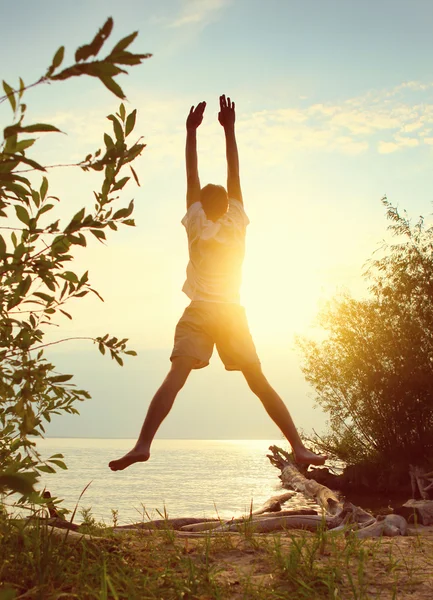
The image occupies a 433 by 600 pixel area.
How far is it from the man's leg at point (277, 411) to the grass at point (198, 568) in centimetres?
103

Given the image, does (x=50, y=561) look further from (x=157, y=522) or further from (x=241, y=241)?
(x=241, y=241)

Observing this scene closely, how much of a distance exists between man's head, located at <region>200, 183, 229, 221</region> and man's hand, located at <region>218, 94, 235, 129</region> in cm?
62

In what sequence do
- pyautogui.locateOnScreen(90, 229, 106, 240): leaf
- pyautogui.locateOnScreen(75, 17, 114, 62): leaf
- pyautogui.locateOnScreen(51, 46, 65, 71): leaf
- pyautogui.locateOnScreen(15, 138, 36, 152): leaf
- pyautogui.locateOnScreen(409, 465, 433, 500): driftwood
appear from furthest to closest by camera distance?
pyautogui.locateOnScreen(409, 465, 433, 500): driftwood < pyautogui.locateOnScreen(90, 229, 106, 240): leaf < pyautogui.locateOnScreen(15, 138, 36, 152): leaf < pyautogui.locateOnScreen(51, 46, 65, 71): leaf < pyautogui.locateOnScreen(75, 17, 114, 62): leaf

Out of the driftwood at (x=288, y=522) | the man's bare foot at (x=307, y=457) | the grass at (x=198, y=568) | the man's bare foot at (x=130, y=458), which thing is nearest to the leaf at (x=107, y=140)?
the grass at (x=198, y=568)

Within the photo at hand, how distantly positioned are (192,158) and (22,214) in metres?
2.43

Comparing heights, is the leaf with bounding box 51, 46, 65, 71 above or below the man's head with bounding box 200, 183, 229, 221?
below

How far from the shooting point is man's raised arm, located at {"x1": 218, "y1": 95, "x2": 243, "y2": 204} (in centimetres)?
514

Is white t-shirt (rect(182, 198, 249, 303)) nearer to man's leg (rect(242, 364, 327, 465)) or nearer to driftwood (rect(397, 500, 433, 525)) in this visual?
man's leg (rect(242, 364, 327, 465))

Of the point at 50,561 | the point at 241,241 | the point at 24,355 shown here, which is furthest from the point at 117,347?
the point at 241,241

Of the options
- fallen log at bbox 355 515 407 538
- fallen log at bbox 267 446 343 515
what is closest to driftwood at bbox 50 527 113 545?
fallen log at bbox 355 515 407 538

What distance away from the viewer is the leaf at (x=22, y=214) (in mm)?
2777

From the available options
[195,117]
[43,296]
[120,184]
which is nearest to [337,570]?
[43,296]

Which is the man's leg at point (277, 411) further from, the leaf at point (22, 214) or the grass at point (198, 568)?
the leaf at point (22, 214)

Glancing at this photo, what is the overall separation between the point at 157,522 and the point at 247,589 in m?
2.83
